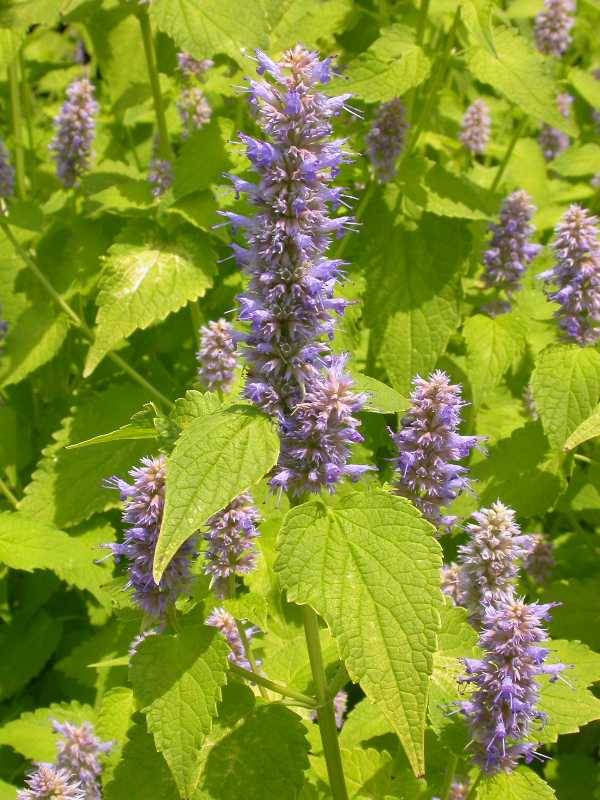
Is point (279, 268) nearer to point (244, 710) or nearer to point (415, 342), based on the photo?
point (244, 710)

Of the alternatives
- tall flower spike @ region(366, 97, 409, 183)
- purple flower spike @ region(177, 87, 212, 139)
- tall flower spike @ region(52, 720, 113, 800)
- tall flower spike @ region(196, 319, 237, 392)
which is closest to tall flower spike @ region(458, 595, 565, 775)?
tall flower spike @ region(52, 720, 113, 800)

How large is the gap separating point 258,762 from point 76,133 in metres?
3.87

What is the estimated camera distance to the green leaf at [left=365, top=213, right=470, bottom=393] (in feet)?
14.7

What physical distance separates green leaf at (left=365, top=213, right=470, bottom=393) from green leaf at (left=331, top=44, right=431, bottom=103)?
80 cm

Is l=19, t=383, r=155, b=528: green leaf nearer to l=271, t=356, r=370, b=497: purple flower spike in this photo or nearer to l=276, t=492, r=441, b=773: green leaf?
l=271, t=356, r=370, b=497: purple flower spike

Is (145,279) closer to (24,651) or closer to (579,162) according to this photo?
(24,651)

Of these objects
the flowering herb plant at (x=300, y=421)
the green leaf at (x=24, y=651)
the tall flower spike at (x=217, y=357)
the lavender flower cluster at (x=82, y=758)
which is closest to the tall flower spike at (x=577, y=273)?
the flowering herb plant at (x=300, y=421)

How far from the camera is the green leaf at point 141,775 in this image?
2666mm

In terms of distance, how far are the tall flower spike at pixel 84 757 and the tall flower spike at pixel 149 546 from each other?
1.12m

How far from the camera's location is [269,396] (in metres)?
2.26

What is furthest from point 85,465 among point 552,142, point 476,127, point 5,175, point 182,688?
point 552,142

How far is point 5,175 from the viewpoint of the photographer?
5.47 meters

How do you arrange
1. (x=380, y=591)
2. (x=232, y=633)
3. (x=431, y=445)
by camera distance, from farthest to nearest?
(x=232, y=633), (x=431, y=445), (x=380, y=591)

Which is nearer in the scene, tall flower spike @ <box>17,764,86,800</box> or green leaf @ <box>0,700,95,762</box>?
tall flower spike @ <box>17,764,86,800</box>
